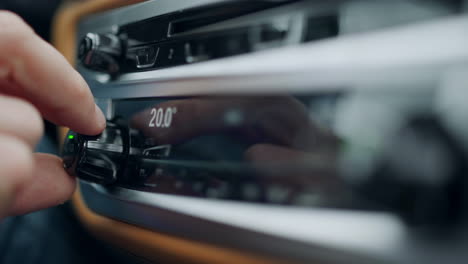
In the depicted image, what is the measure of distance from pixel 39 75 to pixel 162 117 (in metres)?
0.12

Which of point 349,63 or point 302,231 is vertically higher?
point 349,63

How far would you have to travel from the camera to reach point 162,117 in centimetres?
37

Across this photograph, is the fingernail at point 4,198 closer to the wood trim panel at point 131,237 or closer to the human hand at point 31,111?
the human hand at point 31,111

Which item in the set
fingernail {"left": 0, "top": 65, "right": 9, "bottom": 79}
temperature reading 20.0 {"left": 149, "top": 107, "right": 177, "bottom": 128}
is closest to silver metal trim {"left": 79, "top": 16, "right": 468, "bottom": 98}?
temperature reading 20.0 {"left": 149, "top": 107, "right": 177, "bottom": 128}

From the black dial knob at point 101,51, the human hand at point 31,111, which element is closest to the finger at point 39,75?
the human hand at point 31,111

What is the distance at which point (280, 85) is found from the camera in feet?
0.89

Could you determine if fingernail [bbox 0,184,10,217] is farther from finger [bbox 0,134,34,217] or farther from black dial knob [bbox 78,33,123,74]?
black dial knob [bbox 78,33,123,74]

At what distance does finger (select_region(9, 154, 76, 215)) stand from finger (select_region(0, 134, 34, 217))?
0.08 metres

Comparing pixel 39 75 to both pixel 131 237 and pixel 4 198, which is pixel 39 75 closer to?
pixel 4 198

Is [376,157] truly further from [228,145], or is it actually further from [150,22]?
[150,22]

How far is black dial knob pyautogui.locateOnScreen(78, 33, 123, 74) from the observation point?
1.36 feet

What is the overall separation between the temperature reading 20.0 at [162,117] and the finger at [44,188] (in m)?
0.09

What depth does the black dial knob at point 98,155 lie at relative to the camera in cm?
36

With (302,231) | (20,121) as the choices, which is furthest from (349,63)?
(20,121)
